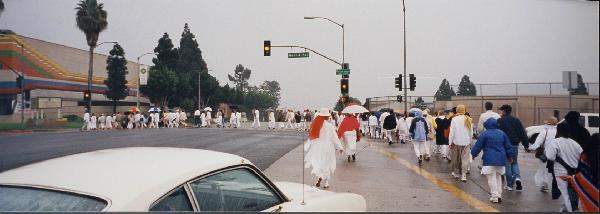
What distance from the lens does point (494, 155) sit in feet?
21.0

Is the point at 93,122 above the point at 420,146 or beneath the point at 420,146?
above

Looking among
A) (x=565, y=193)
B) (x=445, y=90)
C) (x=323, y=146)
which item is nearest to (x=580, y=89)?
(x=565, y=193)

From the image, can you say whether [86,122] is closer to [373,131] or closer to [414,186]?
[414,186]

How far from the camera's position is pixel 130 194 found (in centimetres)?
217

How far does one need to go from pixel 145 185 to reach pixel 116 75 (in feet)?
15.2

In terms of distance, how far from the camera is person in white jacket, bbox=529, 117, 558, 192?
690 centimetres

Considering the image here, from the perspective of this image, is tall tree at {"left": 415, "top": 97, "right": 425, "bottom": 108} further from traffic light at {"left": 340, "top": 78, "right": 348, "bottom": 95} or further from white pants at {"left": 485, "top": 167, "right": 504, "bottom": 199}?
white pants at {"left": 485, "top": 167, "right": 504, "bottom": 199}

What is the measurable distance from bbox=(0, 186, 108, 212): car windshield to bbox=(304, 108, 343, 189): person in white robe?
18.5 feet

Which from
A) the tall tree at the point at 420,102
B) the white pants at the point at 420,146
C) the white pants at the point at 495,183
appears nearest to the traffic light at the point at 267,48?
the white pants at the point at 495,183

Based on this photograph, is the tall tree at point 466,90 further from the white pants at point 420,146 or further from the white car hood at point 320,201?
the white car hood at point 320,201

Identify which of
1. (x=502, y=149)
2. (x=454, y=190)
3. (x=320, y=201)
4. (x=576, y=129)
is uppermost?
(x=576, y=129)

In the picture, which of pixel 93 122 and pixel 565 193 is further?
pixel 93 122

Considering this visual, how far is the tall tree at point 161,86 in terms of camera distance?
645 centimetres

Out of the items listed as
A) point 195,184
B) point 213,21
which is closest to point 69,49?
point 213,21
